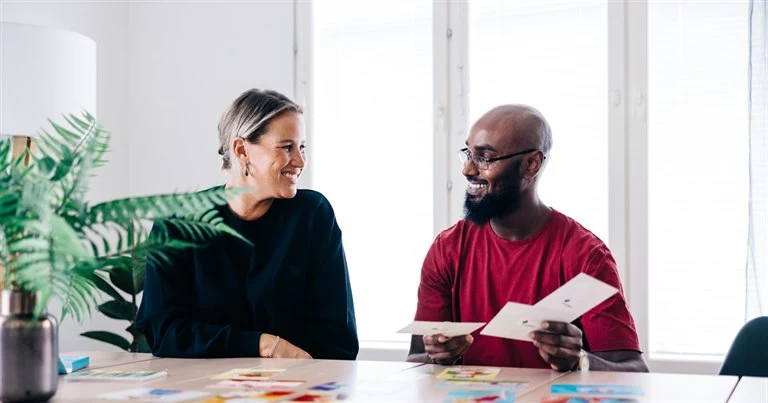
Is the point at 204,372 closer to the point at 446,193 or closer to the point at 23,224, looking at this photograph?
the point at 23,224

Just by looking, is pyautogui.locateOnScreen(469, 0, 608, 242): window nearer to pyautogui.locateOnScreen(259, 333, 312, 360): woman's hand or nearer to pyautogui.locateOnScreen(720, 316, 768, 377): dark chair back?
pyautogui.locateOnScreen(720, 316, 768, 377): dark chair back

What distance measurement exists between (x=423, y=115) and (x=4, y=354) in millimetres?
2590

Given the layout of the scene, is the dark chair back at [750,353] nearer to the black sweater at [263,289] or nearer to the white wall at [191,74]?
the black sweater at [263,289]

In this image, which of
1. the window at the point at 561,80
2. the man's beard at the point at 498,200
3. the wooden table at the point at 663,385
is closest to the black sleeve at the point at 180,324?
the man's beard at the point at 498,200

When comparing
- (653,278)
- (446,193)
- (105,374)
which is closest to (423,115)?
(446,193)

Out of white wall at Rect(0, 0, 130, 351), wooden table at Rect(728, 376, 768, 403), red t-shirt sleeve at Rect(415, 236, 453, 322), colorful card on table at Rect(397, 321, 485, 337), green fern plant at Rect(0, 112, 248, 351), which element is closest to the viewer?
green fern plant at Rect(0, 112, 248, 351)

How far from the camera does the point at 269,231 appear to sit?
2412mm

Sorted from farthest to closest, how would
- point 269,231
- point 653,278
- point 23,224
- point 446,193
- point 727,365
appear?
point 446,193 < point 653,278 < point 269,231 < point 727,365 < point 23,224

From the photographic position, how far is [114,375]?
1883 millimetres

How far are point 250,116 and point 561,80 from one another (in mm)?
1639

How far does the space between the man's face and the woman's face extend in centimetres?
48

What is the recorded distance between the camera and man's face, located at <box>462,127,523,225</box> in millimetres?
2357

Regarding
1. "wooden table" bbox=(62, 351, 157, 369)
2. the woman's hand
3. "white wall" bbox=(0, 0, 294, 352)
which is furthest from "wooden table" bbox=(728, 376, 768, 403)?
"white wall" bbox=(0, 0, 294, 352)

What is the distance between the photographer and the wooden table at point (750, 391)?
1.48 m
